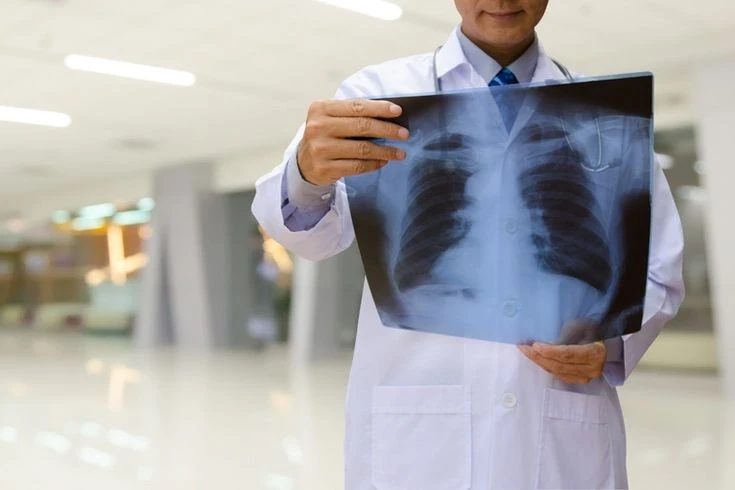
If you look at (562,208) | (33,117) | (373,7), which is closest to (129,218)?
(33,117)

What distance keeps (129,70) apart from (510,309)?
8.83 m

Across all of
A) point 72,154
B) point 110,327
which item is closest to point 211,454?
point 72,154

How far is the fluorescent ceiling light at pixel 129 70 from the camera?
8.88 meters

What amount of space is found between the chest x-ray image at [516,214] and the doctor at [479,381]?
58 millimetres

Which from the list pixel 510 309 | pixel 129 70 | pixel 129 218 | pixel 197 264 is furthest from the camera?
pixel 129 218

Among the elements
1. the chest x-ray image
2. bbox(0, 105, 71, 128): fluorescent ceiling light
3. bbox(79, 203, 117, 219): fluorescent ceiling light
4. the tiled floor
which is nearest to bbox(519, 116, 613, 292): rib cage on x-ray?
the chest x-ray image

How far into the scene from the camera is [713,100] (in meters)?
9.02

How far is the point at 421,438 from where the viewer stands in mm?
1274

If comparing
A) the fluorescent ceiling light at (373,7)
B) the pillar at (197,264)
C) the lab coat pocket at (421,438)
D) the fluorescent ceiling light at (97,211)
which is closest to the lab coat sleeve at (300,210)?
the lab coat pocket at (421,438)

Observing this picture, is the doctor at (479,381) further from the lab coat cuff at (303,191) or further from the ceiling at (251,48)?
the ceiling at (251,48)

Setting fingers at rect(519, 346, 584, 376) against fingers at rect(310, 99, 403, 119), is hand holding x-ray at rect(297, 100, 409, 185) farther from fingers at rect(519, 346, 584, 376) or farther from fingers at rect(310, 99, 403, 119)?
fingers at rect(519, 346, 584, 376)

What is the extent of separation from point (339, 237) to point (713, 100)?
28.6ft

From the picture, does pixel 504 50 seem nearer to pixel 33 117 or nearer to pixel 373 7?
pixel 373 7

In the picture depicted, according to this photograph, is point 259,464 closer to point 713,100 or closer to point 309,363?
point 713,100
